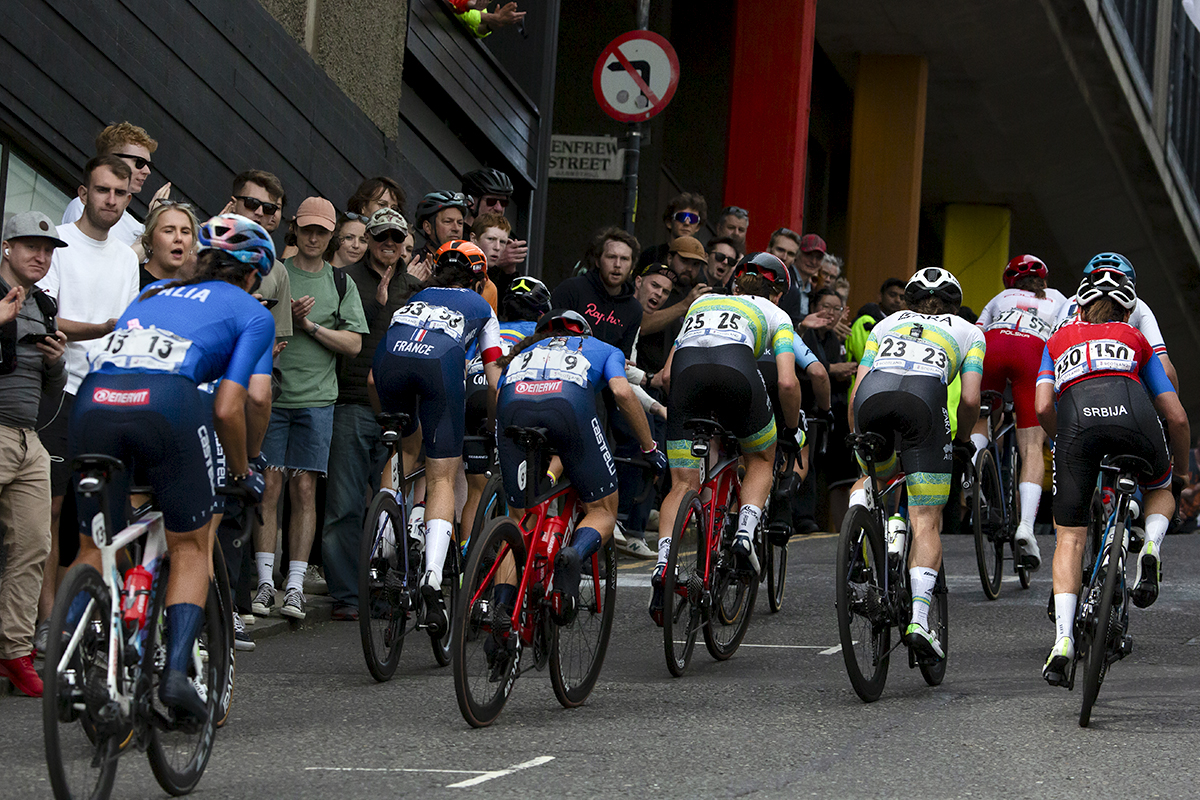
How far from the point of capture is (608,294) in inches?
484

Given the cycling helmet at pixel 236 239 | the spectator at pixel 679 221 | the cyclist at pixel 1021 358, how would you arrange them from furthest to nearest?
1. the spectator at pixel 679 221
2. the cyclist at pixel 1021 358
3. the cycling helmet at pixel 236 239

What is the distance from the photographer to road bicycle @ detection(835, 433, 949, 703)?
290 inches

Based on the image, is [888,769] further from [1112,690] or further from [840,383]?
[840,383]

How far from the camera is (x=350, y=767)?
6.02 metres

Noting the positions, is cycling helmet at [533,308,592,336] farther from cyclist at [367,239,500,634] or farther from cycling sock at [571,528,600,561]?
cycling sock at [571,528,600,561]

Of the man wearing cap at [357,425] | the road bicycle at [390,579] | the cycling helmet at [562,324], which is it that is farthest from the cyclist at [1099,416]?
the man wearing cap at [357,425]

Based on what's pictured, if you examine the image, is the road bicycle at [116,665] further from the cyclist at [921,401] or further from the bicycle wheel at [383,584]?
the cyclist at [921,401]

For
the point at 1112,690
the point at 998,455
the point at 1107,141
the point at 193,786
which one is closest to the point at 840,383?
the point at 998,455

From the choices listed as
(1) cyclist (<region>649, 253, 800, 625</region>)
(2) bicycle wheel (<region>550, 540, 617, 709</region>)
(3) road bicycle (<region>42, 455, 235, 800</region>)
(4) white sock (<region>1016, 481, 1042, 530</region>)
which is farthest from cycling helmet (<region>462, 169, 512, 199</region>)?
(3) road bicycle (<region>42, 455, 235, 800</region>)

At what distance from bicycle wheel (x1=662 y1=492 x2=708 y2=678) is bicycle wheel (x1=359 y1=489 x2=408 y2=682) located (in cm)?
127

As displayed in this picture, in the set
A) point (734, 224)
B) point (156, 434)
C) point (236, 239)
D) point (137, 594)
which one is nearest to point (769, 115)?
point (734, 224)

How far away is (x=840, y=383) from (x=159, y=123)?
682 centimetres

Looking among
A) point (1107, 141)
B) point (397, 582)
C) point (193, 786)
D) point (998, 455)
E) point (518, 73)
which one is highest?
point (1107, 141)

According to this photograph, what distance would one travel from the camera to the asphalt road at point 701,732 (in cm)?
580
